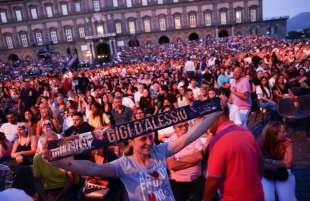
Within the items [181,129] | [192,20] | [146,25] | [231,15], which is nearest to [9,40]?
[146,25]

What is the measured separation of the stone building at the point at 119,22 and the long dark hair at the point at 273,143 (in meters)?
56.3

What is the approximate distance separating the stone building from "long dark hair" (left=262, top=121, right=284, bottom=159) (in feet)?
185

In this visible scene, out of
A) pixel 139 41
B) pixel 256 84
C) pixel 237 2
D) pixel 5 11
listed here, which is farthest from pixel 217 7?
pixel 256 84

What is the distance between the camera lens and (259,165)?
3.08 m

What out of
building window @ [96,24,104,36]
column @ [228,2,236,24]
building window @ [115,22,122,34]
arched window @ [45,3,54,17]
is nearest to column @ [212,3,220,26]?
column @ [228,2,236,24]

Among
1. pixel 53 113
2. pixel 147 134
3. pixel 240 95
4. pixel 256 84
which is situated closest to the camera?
pixel 147 134

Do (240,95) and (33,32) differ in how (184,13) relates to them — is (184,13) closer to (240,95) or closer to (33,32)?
(33,32)

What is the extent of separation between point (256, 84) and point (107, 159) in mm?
6057

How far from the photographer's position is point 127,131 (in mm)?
2609

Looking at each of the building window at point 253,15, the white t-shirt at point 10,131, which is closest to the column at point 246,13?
the building window at point 253,15

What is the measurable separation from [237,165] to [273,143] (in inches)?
49.2

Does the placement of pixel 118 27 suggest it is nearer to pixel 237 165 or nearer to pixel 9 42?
pixel 9 42

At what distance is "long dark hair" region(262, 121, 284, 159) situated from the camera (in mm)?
3857

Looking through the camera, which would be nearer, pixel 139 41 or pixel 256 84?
pixel 256 84
